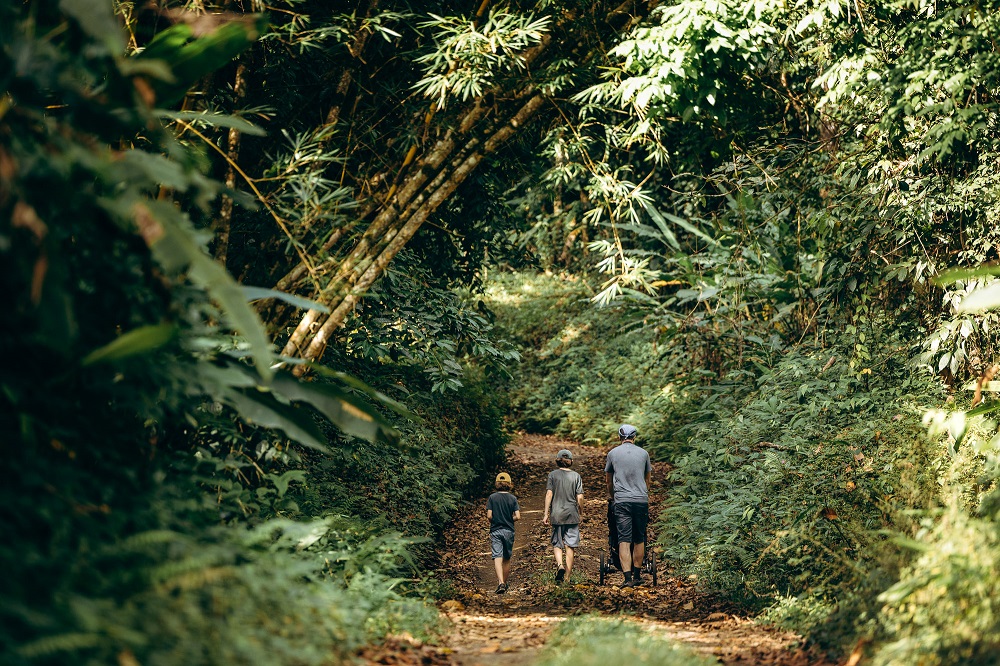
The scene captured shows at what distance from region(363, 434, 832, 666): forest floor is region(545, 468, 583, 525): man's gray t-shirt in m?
0.73

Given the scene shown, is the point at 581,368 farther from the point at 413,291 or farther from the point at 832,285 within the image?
the point at 832,285

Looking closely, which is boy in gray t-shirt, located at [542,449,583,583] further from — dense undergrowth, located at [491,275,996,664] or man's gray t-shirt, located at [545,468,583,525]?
dense undergrowth, located at [491,275,996,664]

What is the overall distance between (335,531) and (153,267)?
3.67 meters

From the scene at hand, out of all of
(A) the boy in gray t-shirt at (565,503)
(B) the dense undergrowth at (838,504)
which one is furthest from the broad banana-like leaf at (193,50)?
(A) the boy in gray t-shirt at (565,503)

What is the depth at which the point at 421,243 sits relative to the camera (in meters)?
10.1

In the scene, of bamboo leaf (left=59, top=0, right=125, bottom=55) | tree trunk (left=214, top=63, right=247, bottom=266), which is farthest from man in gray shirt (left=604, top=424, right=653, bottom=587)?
bamboo leaf (left=59, top=0, right=125, bottom=55)

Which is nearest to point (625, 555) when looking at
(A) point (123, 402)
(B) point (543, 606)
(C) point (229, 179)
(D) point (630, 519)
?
(D) point (630, 519)

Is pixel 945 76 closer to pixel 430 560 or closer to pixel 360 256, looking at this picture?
pixel 360 256

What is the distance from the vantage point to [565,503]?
944 cm

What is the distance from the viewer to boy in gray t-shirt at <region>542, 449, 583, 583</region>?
938 centimetres

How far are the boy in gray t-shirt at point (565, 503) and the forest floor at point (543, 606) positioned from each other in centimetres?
45

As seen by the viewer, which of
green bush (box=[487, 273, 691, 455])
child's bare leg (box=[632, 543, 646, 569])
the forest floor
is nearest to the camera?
the forest floor

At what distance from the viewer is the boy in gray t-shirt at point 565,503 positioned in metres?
9.38

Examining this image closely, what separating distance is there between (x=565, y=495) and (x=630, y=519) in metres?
0.76
